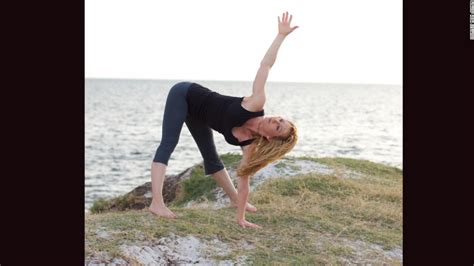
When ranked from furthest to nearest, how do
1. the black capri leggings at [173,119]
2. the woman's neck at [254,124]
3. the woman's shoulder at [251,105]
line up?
the black capri leggings at [173,119] < the woman's neck at [254,124] < the woman's shoulder at [251,105]

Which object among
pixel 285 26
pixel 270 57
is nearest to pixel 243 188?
pixel 270 57

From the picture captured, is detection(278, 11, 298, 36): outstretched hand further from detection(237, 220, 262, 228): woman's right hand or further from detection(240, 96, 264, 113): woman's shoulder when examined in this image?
detection(237, 220, 262, 228): woman's right hand

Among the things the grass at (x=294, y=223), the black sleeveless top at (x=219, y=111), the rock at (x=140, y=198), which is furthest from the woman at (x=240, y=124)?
the rock at (x=140, y=198)

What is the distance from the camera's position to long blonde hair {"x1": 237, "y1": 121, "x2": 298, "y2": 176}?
5.31 meters

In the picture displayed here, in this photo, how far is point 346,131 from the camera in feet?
126

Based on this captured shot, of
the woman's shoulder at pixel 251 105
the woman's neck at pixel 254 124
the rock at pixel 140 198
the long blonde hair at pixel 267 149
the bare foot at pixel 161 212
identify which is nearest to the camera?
the woman's shoulder at pixel 251 105

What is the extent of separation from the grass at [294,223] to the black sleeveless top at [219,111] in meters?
0.94

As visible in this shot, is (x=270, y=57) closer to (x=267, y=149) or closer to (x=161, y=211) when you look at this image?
(x=267, y=149)

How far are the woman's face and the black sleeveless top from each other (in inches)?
3.6

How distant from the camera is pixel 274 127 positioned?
17.1ft

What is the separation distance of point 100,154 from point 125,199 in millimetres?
17992

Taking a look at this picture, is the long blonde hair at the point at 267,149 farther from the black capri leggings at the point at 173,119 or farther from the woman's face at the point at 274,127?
the black capri leggings at the point at 173,119

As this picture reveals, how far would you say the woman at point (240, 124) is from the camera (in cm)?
501
